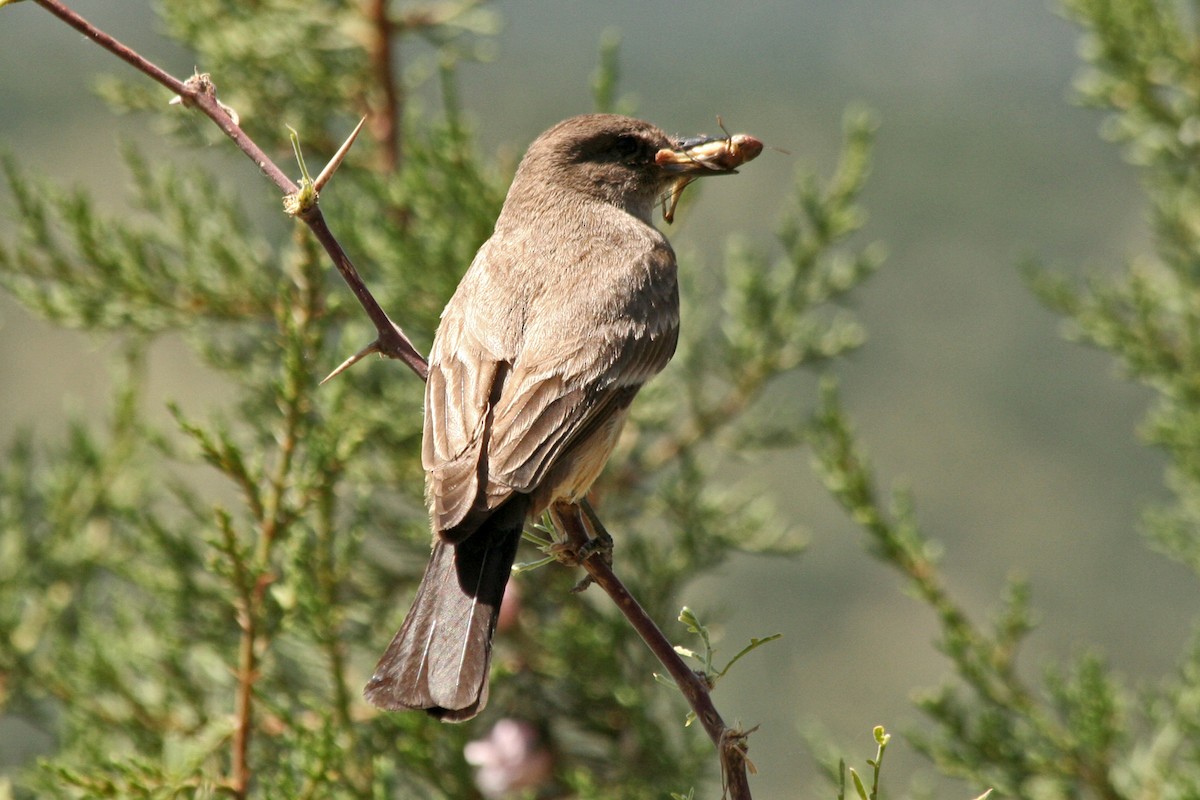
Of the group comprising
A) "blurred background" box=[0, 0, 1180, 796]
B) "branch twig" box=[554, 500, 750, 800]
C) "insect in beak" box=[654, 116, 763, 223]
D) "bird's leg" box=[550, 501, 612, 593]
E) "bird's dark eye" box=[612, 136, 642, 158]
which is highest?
"blurred background" box=[0, 0, 1180, 796]

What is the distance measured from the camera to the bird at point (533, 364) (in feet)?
8.12

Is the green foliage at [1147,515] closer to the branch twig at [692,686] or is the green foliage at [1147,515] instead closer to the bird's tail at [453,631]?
the bird's tail at [453,631]

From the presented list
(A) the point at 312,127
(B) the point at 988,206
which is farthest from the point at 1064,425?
(A) the point at 312,127

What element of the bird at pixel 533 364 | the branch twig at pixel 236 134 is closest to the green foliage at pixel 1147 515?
the bird at pixel 533 364

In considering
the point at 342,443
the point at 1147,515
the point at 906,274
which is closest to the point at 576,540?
the point at 342,443

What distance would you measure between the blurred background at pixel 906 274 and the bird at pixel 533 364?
1447cm

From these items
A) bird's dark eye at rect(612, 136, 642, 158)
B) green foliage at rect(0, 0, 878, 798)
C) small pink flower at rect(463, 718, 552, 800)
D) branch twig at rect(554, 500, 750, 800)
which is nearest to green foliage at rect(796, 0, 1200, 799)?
green foliage at rect(0, 0, 878, 798)

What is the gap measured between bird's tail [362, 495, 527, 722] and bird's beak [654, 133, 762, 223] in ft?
3.87

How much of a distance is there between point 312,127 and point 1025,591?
294 centimetres

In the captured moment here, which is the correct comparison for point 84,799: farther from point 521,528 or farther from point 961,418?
point 961,418

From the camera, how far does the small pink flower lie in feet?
12.3

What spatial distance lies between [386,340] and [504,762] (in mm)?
1681

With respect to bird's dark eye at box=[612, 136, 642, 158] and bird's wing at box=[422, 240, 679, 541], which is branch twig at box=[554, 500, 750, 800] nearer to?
bird's wing at box=[422, 240, 679, 541]

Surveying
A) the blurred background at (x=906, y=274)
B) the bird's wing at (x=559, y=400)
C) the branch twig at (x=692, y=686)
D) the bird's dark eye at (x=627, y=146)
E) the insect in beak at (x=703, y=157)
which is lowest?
the branch twig at (x=692, y=686)
